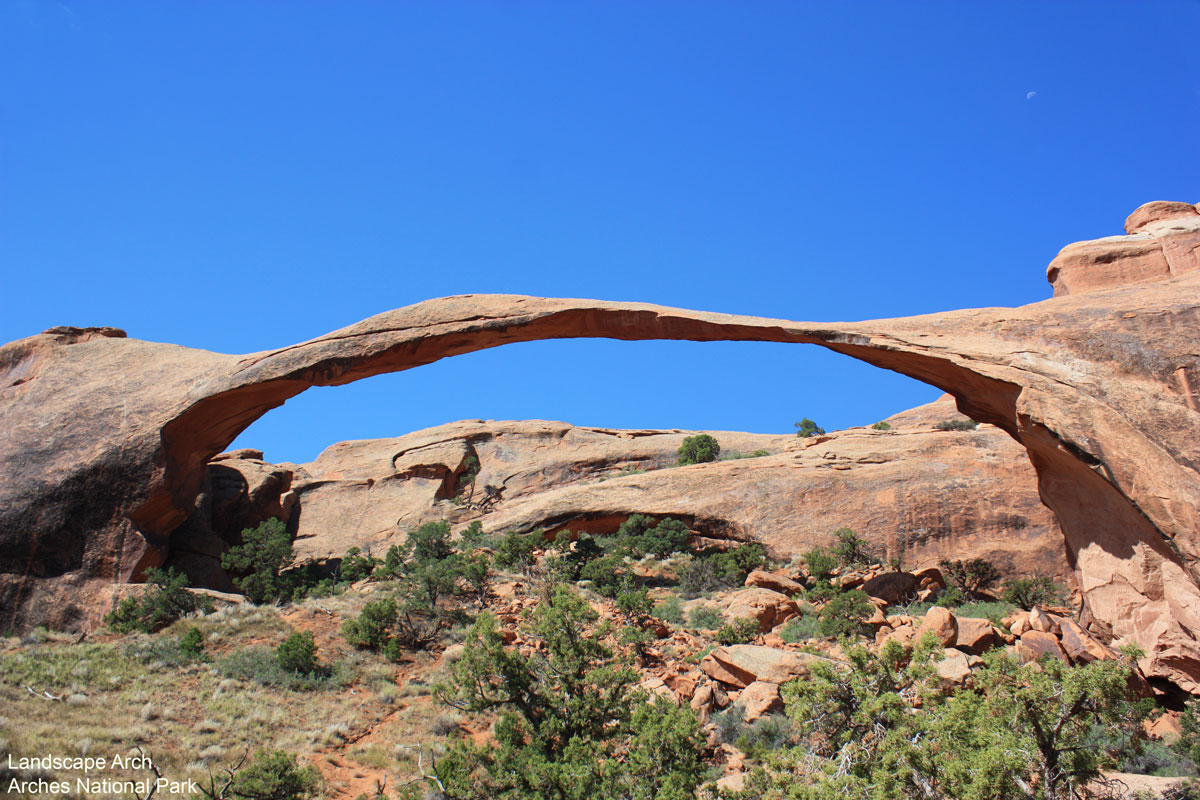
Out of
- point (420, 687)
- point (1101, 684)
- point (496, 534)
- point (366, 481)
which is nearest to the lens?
point (1101, 684)

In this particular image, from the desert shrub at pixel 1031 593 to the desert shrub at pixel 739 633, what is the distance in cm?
580

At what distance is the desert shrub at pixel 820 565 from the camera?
16766 mm

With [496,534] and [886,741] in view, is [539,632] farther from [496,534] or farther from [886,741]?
[496,534]

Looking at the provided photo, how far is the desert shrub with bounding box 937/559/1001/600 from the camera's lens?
16844mm

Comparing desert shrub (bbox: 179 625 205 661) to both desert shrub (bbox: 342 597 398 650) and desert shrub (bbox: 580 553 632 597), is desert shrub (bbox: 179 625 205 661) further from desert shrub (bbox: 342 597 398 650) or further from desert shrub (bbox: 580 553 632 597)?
desert shrub (bbox: 580 553 632 597)

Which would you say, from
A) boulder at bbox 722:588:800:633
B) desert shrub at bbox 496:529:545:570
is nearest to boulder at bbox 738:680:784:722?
boulder at bbox 722:588:800:633

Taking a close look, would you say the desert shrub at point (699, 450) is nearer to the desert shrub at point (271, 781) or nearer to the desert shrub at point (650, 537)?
the desert shrub at point (650, 537)

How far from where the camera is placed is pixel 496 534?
65.2 ft

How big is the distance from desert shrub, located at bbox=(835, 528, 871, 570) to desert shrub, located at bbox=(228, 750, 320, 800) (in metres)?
Result: 12.7

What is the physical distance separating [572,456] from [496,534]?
11.0 metres

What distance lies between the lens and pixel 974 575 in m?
17.0

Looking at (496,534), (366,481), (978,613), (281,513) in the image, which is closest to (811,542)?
(978,613)

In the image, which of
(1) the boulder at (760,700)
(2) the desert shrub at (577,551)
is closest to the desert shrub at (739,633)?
(1) the boulder at (760,700)

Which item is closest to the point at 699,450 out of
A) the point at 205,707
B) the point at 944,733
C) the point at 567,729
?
the point at 205,707
